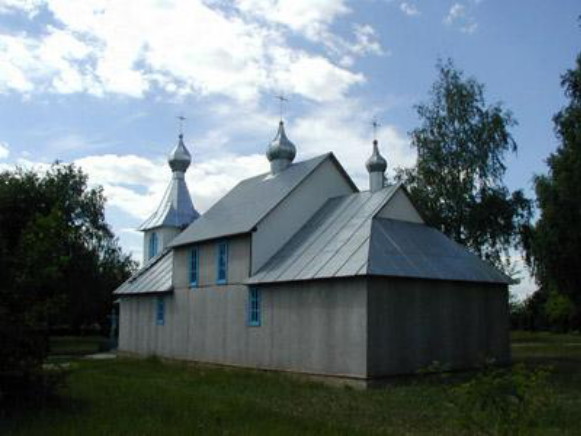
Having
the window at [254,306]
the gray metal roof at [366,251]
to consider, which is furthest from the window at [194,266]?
the gray metal roof at [366,251]

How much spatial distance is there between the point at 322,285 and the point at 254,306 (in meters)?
3.57

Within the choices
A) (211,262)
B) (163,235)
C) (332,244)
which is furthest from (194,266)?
(163,235)

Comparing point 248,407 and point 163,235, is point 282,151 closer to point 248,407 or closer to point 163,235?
point 163,235

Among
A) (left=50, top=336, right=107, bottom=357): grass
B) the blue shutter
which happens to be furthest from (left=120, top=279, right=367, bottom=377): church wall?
(left=50, top=336, right=107, bottom=357): grass

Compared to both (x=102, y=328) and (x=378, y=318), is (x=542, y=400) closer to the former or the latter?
(x=378, y=318)

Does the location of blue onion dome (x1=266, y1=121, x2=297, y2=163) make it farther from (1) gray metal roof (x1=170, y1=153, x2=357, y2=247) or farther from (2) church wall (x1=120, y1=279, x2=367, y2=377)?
(2) church wall (x1=120, y1=279, x2=367, y2=377)

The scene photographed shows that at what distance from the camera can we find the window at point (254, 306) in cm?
2202

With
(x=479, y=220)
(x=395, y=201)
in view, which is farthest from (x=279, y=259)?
(x=479, y=220)

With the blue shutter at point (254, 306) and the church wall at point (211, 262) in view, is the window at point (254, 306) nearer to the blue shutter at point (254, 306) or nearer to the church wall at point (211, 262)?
the blue shutter at point (254, 306)

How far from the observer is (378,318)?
18.4 metres

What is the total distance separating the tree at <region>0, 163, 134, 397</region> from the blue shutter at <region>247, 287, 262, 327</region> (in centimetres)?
557

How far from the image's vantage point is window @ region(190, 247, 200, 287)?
1021 inches

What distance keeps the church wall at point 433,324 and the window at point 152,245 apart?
20032 millimetres

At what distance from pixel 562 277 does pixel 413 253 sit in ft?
22.9
